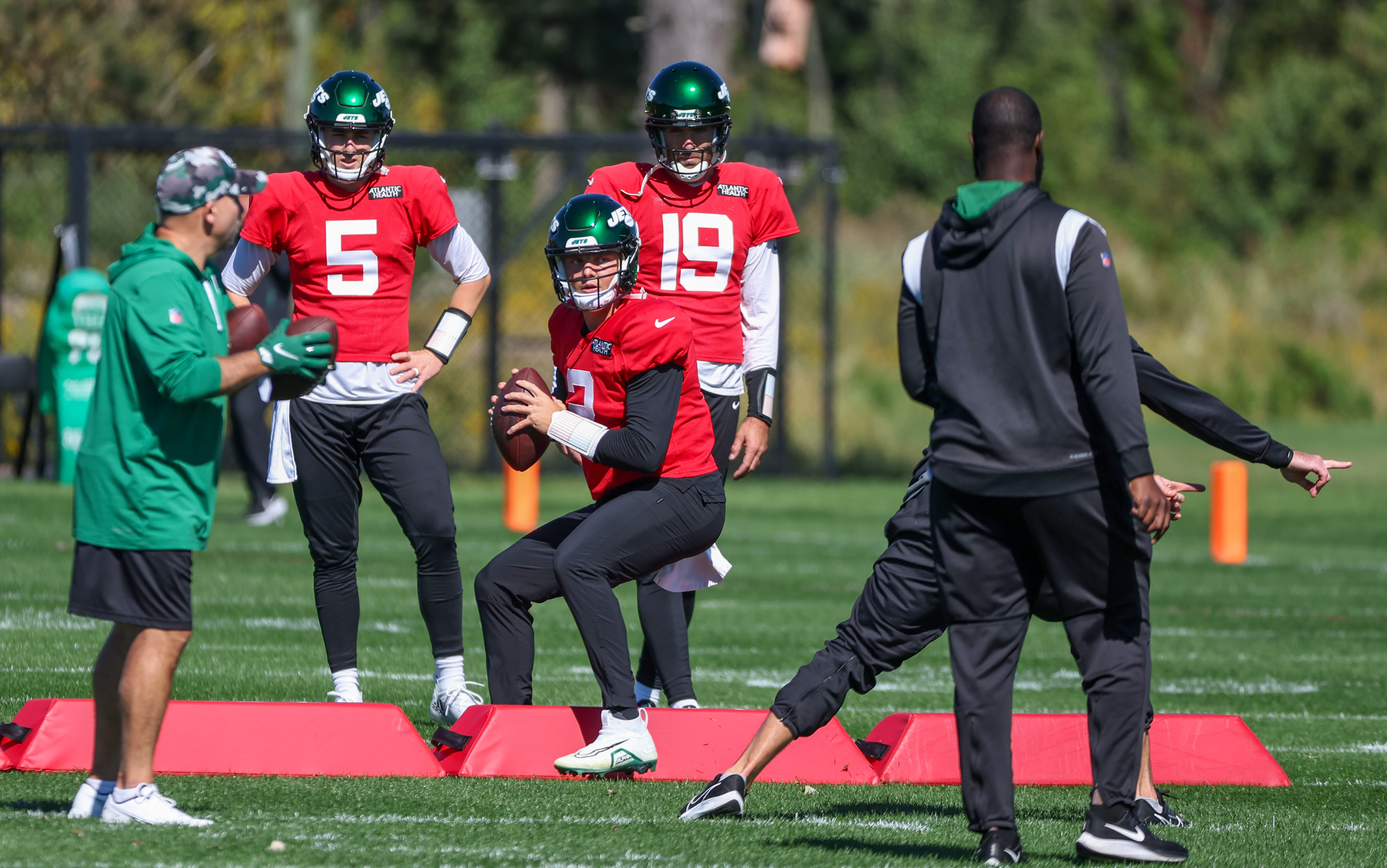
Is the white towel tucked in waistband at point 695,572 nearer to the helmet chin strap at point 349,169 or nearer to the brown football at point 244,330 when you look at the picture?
the helmet chin strap at point 349,169

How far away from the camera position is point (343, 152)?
22.3ft

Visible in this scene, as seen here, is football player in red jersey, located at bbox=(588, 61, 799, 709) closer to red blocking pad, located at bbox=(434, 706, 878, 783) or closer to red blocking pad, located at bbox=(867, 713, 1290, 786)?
red blocking pad, located at bbox=(434, 706, 878, 783)

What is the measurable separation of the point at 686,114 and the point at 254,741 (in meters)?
2.69

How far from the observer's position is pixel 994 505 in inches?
196

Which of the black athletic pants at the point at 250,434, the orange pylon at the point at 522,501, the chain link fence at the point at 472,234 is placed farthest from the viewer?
the chain link fence at the point at 472,234

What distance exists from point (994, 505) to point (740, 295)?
259cm

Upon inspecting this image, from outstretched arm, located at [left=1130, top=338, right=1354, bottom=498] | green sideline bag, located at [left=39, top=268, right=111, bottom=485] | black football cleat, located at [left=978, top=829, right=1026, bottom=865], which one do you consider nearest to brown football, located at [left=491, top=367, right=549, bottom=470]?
outstretched arm, located at [left=1130, top=338, right=1354, bottom=498]

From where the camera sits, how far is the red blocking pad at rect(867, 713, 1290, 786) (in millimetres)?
6492

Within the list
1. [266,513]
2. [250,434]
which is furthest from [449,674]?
[266,513]

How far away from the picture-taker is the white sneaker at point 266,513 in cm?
A: 1405

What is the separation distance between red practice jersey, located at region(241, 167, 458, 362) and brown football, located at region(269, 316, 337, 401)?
1.61 meters

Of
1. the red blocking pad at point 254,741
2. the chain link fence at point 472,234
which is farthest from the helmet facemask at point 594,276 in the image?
the chain link fence at point 472,234

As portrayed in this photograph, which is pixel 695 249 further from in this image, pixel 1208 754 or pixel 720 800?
pixel 1208 754

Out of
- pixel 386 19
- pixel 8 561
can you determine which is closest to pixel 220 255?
pixel 8 561
